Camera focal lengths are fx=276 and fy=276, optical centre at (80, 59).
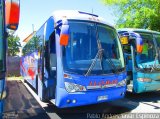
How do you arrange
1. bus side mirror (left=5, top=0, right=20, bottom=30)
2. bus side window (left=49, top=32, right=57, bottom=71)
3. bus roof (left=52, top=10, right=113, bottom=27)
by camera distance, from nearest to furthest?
bus side mirror (left=5, top=0, right=20, bottom=30)
bus roof (left=52, top=10, right=113, bottom=27)
bus side window (left=49, top=32, right=57, bottom=71)

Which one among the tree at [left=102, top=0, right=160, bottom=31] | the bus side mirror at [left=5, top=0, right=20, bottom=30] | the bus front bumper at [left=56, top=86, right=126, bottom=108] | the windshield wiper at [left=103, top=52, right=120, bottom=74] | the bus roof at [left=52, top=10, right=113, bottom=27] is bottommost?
the bus front bumper at [left=56, top=86, right=126, bottom=108]

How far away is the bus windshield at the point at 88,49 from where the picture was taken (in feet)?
24.3

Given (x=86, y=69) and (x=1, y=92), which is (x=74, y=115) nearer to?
(x=86, y=69)

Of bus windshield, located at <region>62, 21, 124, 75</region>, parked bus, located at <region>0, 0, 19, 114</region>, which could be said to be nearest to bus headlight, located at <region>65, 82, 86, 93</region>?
bus windshield, located at <region>62, 21, 124, 75</region>

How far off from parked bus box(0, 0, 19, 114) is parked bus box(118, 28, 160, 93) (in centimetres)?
503

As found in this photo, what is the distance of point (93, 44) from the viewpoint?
788cm

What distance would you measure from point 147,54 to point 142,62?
516 mm

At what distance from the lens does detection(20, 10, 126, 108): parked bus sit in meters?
7.30

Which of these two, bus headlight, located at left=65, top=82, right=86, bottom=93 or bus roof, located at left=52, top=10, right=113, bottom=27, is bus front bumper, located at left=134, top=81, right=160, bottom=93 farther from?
bus headlight, located at left=65, top=82, right=86, bottom=93

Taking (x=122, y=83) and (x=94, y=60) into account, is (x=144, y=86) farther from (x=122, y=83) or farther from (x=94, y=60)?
(x=94, y=60)

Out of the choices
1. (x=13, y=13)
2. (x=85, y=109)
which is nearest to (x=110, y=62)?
(x=85, y=109)

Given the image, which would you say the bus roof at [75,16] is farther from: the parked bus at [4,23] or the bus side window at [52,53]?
the parked bus at [4,23]

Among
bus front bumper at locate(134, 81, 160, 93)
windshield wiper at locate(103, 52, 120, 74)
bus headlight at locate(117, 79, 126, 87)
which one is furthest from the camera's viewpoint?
bus front bumper at locate(134, 81, 160, 93)

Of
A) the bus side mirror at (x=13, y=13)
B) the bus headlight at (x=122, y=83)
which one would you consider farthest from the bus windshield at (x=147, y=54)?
the bus side mirror at (x=13, y=13)
